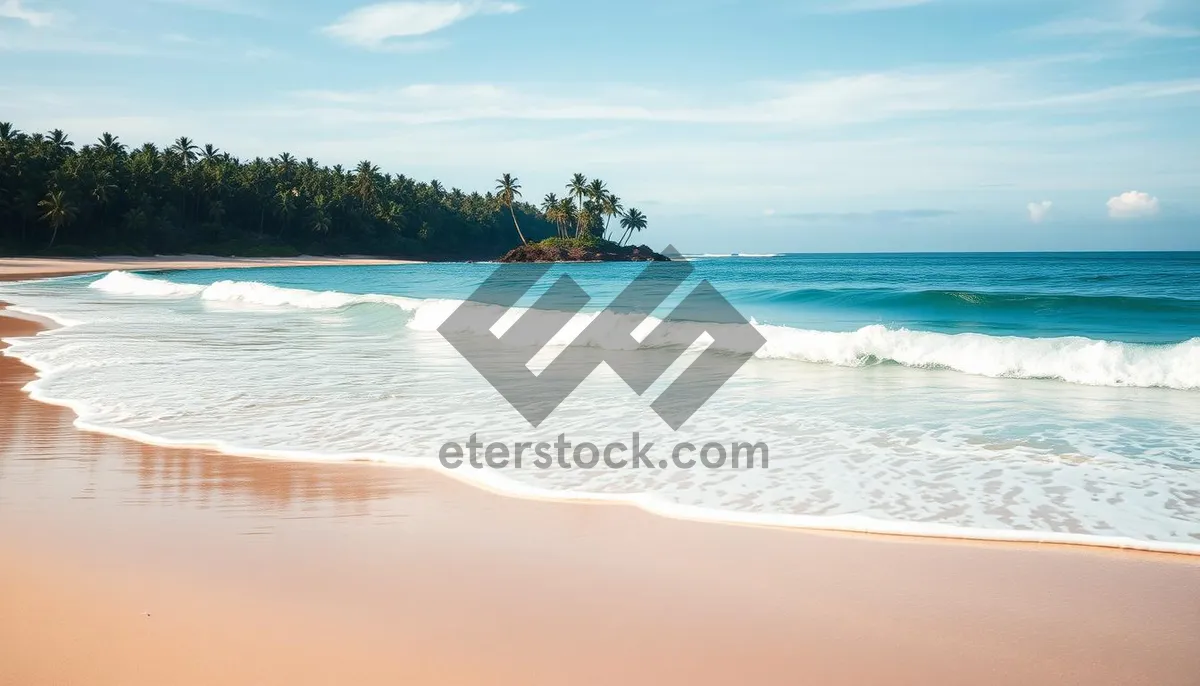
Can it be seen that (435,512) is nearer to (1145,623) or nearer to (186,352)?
(1145,623)

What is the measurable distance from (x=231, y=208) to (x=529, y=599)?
97749mm

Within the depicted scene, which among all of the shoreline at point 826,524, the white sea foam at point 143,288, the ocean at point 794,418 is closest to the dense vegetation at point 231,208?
the white sea foam at point 143,288

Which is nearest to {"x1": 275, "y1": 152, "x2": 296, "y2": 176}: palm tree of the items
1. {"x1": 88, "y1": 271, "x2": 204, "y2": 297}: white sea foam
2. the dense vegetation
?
the dense vegetation

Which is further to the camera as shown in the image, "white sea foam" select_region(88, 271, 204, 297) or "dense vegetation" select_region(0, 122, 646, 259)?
"dense vegetation" select_region(0, 122, 646, 259)

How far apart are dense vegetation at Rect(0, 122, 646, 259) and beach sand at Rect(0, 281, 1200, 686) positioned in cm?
7733

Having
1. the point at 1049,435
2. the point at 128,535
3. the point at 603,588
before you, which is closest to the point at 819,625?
the point at 603,588

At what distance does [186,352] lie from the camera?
41.8 ft

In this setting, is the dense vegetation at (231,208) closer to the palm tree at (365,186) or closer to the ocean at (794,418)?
the palm tree at (365,186)

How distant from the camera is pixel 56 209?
6794 cm

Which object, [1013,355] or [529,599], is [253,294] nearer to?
[1013,355]

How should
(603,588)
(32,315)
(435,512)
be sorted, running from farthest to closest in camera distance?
1. (32,315)
2. (435,512)
3. (603,588)

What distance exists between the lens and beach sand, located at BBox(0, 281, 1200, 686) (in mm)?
2973

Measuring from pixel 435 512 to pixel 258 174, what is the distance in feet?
318

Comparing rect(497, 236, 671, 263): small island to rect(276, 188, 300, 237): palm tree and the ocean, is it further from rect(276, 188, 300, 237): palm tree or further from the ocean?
the ocean
